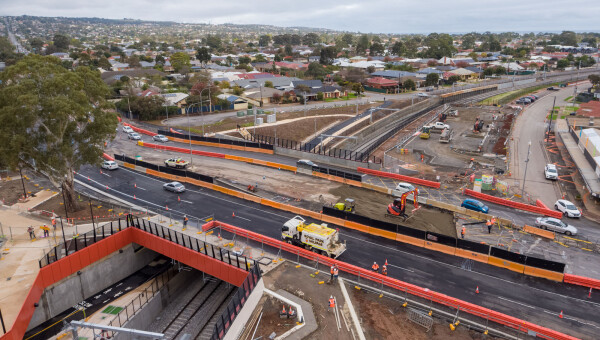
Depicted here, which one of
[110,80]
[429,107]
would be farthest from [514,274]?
[110,80]

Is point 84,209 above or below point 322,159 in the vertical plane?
below

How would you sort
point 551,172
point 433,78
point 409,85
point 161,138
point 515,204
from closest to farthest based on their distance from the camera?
point 515,204 < point 551,172 < point 161,138 < point 409,85 < point 433,78

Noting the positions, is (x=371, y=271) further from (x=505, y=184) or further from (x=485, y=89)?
(x=485, y=89)

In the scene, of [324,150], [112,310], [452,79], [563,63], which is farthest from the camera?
[563,63]

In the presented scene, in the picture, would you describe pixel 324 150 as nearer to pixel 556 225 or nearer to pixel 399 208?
pixel 399 208

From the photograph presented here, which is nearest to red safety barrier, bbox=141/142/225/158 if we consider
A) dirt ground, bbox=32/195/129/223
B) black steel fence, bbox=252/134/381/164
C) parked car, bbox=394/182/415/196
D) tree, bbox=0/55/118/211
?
black steel fence, bbox=252/134/381/164

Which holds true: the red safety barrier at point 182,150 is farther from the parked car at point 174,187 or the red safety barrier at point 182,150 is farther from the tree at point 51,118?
the tree at point 51,118

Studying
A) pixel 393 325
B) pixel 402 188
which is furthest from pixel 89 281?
pixel 402 188
